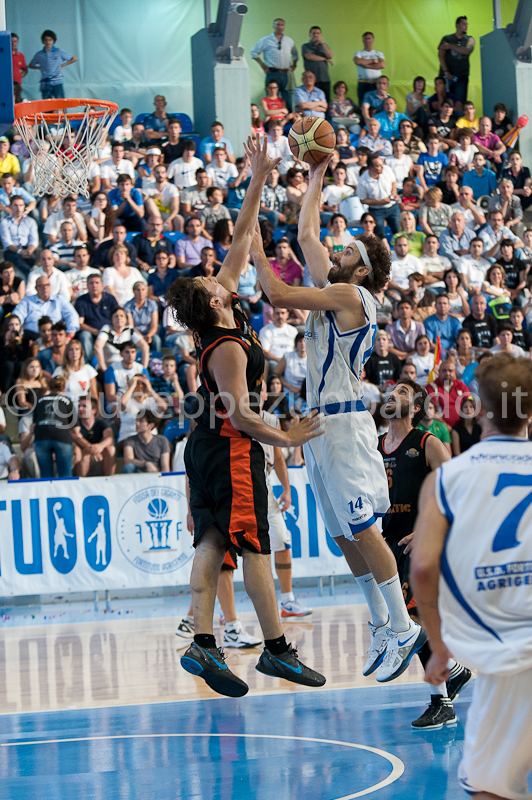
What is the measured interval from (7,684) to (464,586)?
5361mm

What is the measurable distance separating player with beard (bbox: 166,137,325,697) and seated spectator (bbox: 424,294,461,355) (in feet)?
27.1

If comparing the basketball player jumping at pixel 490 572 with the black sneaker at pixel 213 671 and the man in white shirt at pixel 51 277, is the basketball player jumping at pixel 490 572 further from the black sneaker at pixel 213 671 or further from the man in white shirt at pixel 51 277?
the man in white shirt at pixel 51 277

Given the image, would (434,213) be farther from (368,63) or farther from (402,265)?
(368,63)

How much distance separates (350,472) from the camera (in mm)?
5199

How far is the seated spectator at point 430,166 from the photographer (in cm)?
1596

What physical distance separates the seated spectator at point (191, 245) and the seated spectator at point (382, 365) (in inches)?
114

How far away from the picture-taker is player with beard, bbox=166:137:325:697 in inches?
189

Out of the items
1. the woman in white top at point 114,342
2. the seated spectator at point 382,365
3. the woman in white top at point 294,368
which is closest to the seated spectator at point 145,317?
the woman in white top at point 114,342

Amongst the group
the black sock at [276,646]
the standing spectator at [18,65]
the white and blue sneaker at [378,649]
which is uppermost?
the standing spectator at [18,65]

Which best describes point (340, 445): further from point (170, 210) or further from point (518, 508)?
point (170, 210)

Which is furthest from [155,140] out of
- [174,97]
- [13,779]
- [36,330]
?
[13,779]

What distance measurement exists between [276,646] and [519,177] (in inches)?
542

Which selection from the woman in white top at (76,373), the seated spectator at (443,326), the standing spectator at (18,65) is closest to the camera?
the woman in white top at (76,373)

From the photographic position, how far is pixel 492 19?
21312mm
